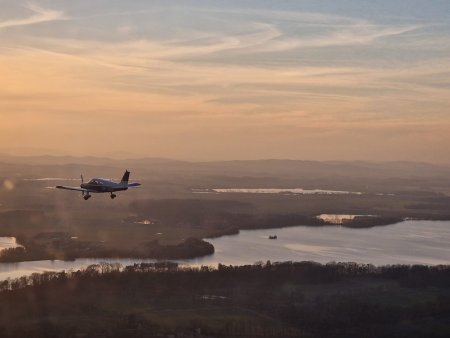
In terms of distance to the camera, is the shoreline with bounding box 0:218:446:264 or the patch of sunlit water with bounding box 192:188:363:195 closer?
the shoreline with bounding box 0:218:446:264

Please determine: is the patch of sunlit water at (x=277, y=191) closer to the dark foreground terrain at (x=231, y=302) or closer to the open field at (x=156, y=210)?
the open field at (x=156, y=210)

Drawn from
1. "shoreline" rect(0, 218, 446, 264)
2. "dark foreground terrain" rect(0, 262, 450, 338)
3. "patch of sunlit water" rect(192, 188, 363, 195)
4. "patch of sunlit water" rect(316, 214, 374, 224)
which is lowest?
"dark foreground terrain" rect(0, 262, 450, 338)

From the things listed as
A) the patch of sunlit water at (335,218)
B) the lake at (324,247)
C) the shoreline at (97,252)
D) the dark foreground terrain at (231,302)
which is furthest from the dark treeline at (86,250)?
the patch of sunlit water at (335,218)

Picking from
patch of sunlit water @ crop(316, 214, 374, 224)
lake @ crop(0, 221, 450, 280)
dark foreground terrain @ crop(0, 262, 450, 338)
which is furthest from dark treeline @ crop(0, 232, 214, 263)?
patch of sunlit water @ crop(316, 214, 374, 224)

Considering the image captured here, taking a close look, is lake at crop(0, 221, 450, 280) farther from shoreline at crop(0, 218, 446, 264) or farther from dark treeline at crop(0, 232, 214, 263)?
dark treeline at crop(0, 232, 214, 263)

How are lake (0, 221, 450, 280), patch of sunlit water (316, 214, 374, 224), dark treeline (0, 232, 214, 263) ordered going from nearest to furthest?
lake (0, 221, 450, 280), dark treeline (0, 232, 214, 263), patch of sunlit water (316, 214, 374, 224)

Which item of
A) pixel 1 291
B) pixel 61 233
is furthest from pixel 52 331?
pixel 61 233

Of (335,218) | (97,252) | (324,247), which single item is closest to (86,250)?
(97,252)
